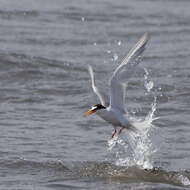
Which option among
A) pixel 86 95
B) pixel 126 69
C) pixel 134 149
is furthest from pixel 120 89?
pixel 86 95

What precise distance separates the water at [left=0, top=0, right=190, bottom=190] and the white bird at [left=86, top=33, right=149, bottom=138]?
0.25 meters

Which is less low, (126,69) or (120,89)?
(126,69)

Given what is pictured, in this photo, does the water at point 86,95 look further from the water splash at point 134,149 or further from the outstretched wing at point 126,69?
the outstretched wing at point 126,69

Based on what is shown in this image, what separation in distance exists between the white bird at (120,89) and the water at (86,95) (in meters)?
0.25

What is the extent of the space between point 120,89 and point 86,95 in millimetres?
3851

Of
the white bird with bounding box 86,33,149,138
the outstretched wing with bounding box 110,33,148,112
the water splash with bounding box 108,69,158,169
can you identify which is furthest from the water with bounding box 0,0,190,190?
the outstretched wing with bounding box 110,33,148,112

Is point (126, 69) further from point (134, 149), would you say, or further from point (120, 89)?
point (134, 149)

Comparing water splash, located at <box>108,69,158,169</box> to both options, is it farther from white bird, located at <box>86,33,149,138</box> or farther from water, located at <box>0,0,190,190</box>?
white bird, located at <box>86,33,149,138</box>

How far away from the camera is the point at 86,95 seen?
10.5 metres

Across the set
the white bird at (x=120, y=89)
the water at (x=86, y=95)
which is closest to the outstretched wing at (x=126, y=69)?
the white bird at (x=120, y=89)

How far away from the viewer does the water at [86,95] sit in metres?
7.19

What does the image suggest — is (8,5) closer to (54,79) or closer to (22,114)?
(54,79)

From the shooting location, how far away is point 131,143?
8.07m

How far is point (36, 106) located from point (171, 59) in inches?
151
